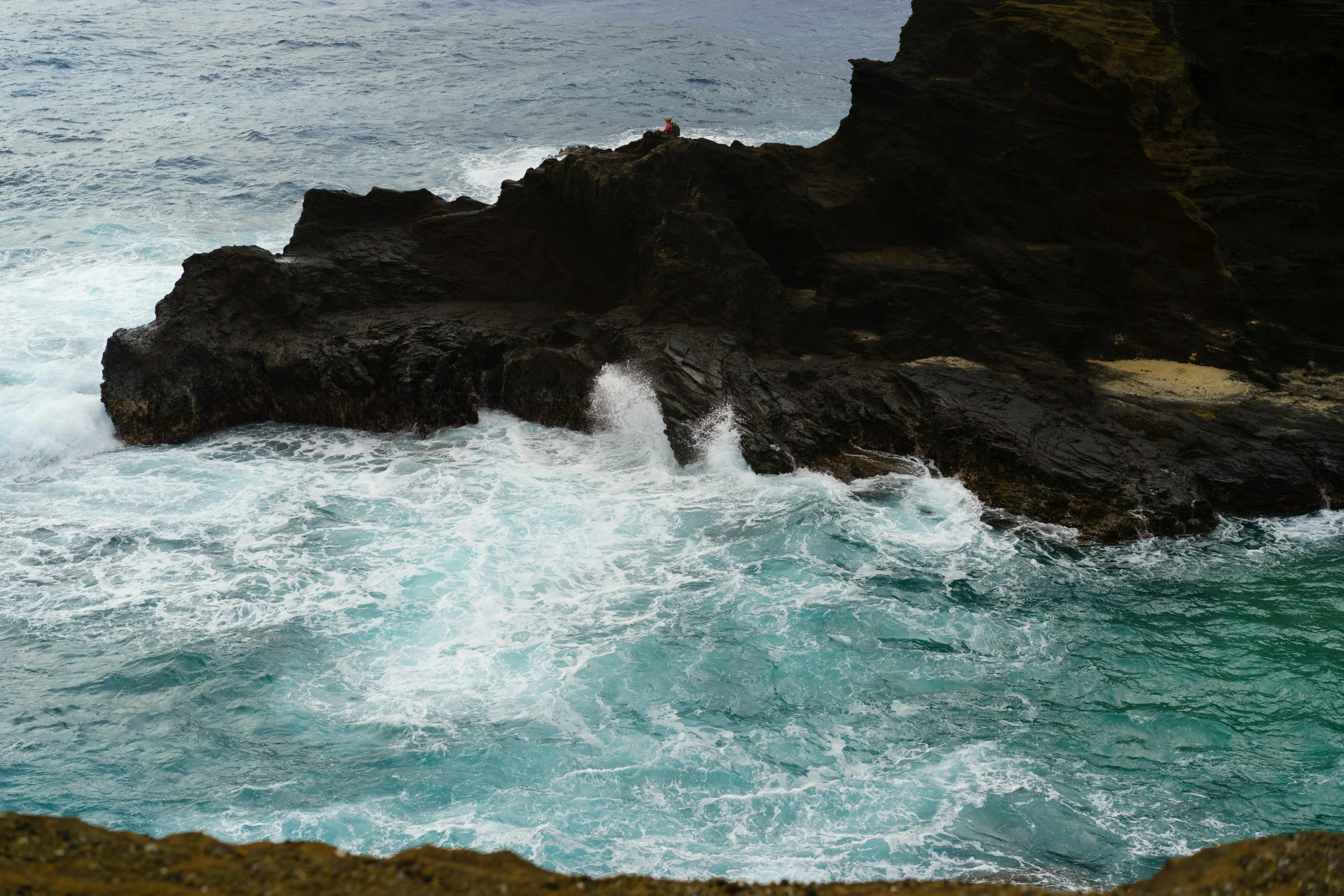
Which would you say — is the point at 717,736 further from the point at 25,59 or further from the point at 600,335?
the point at 25,59

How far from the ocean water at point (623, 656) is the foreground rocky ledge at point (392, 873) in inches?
130

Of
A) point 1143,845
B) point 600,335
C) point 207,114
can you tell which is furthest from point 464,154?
point 1143,845

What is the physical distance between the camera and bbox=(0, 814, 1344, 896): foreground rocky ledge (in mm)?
5184

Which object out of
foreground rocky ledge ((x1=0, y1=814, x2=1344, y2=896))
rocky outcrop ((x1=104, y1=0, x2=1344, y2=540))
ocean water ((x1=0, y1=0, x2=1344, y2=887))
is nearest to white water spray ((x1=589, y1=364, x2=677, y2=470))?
ocean water ((x1=0, y1=0, x2=1344, y2=887))

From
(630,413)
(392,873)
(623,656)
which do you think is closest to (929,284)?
(630,413)

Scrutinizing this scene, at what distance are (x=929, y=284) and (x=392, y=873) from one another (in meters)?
13.9

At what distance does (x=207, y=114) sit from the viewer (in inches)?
1377

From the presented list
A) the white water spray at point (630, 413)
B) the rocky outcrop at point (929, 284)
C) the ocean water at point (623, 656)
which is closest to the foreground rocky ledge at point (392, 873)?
the ocean water at point (623, 656)

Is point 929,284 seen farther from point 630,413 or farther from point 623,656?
point 623,656

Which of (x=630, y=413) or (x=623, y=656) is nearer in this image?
(x=623, y=656)

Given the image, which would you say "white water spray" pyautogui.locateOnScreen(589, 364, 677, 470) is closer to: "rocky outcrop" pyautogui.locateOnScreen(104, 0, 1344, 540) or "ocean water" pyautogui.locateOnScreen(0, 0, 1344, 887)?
"ocean water" pyautogui.locateOnScreen(0, 0, 1344, 887)

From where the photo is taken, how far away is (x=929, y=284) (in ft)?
56.6

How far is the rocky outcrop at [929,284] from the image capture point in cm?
1564

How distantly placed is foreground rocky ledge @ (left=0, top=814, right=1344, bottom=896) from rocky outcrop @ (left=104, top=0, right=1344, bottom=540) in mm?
9273
